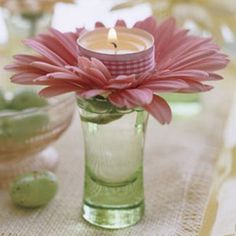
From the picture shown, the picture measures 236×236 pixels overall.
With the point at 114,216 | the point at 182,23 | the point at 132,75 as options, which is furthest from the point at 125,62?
the point at 182,23

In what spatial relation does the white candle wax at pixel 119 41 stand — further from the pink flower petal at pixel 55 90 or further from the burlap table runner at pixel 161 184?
the burlap table runner at pixel 161 184

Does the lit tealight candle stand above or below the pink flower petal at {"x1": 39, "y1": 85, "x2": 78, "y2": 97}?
above

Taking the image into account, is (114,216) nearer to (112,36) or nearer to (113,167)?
(113,167)

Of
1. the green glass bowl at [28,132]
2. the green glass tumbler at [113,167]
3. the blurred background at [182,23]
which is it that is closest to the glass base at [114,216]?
the green glass tumbler at [113,167]

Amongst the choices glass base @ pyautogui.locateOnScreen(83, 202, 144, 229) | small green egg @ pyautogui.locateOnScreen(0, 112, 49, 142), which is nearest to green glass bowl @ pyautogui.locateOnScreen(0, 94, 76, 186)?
small green egg @ pyautogui.locateOnScreen(0, 112, 49, 142)

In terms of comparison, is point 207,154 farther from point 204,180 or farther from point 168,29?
point 168,29

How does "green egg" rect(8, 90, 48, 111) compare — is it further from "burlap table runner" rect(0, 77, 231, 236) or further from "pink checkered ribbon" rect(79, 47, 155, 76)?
"pink checkered ribbon" rect(79, 47, 155, 76)
